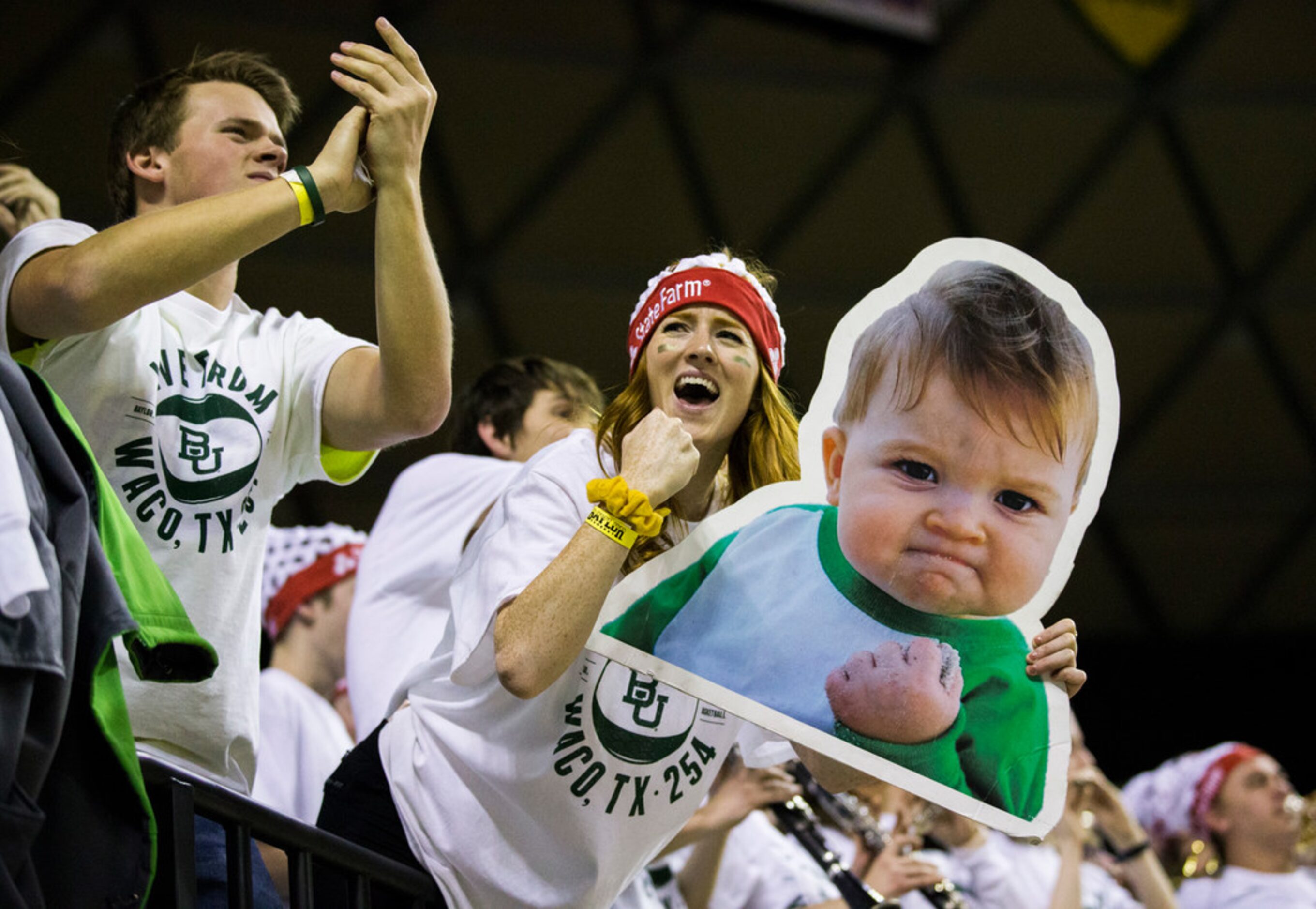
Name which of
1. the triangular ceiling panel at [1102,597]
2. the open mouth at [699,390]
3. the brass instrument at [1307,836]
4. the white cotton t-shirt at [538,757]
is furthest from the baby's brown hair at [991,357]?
the triangular ceiling panel at [1102,597]

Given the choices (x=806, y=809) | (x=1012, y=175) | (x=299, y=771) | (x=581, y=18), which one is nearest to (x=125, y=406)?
(x=299, y=771)

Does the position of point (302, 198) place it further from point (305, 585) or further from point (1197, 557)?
point (1197, 557)

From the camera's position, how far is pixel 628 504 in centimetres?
189

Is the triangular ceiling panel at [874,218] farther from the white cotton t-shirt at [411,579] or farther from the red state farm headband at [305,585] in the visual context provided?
the white cotton t-shirt at [411,579]

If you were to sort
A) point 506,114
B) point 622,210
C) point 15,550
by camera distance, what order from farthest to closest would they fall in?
point 622,210
point 506,114
point 15,550

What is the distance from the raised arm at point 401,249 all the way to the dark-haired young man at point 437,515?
0.77 meters

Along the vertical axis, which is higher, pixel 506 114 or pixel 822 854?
pixel 506 114

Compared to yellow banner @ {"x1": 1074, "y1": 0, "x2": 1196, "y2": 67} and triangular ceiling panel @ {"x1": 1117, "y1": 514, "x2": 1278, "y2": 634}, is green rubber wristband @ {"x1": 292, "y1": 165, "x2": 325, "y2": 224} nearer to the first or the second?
yellow banner @ {"x1": 1074, "y1": 0, "x2": 1196, "y2": 67}

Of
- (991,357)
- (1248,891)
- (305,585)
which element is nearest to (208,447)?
(991,357)

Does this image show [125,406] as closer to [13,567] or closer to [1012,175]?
[13,567]

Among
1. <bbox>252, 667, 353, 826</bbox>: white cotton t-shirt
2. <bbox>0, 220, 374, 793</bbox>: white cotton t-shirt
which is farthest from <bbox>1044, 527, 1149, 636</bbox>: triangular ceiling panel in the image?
<bbox>0, 220, 374, 793</bbox>: white cotton t-shirt

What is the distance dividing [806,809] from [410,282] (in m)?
2.02

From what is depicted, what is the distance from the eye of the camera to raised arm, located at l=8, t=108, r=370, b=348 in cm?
185

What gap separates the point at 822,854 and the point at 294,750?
127cm
